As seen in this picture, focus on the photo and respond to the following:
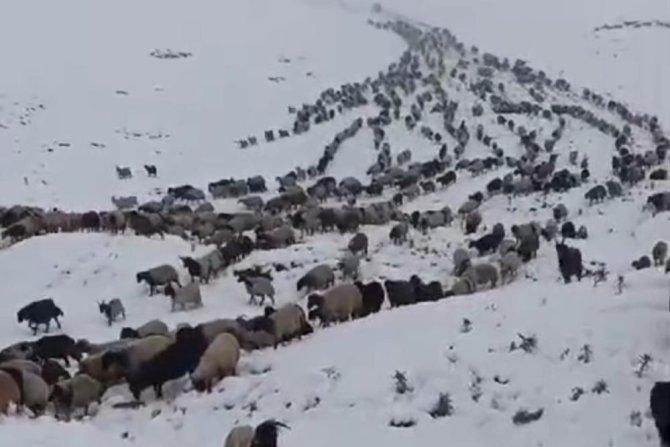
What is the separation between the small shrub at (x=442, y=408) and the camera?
12.2m

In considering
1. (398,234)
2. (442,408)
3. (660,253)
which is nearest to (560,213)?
(398,234)

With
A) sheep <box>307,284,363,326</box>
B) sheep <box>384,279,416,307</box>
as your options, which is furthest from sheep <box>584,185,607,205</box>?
sheep <box>307,284,363,326</box>

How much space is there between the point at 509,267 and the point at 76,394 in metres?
11.9

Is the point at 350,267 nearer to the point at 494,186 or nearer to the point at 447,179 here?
the point at 494,186

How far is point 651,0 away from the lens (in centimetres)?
10338

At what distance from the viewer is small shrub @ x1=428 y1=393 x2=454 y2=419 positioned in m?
12.2

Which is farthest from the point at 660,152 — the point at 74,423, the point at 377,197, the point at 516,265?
the point at 74,423

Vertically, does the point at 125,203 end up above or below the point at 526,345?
above

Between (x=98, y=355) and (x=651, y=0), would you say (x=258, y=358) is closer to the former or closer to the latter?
(x=98, y=355)

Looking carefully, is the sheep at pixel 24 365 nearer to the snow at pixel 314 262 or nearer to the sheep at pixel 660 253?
the snow at pixel 314 262

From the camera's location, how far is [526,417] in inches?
455

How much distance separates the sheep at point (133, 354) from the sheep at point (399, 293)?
18.1 feet

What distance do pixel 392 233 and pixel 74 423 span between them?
16622 millimetres

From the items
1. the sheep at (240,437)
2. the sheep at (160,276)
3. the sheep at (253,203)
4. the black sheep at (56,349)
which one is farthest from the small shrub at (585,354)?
the sheep at (253,203)
